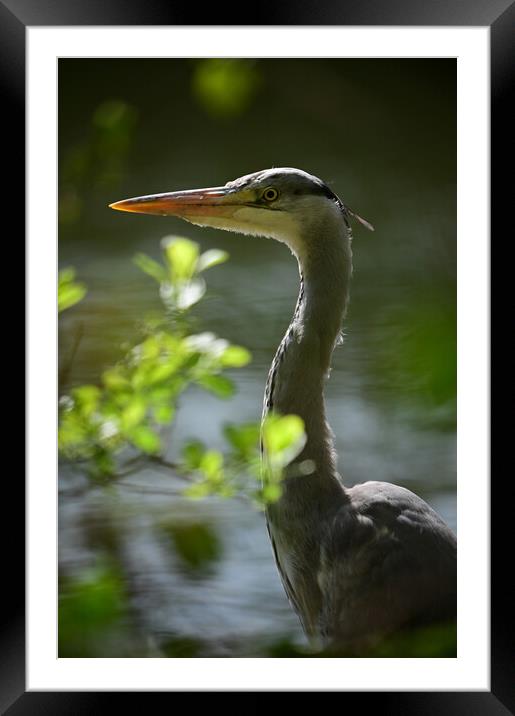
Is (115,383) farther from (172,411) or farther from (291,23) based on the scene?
(291,23)

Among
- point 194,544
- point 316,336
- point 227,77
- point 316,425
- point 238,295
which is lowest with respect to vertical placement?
point 194,544

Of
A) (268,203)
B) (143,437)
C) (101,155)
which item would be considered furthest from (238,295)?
(143,437)

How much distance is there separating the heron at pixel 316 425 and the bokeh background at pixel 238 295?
5.2 inches

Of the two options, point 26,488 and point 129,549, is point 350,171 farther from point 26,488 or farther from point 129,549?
point 26,488

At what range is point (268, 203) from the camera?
165 cm

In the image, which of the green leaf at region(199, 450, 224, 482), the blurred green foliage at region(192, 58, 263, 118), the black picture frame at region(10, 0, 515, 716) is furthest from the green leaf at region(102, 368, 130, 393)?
the blurred green foliage at region(192, 58, 263, 118)

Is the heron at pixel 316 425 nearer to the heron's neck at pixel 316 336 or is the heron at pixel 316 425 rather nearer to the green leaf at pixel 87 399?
the heron's neck at pixel 316 336

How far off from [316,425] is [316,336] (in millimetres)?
158

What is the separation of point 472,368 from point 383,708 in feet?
1.59

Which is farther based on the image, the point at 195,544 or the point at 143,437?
the point at 195,544

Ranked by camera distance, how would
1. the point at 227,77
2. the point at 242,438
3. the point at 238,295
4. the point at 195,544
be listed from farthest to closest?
1. the point at 238,295
2. the point at 195,544
3. the point at 227,77
4. the point at 242,438

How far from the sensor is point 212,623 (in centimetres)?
167

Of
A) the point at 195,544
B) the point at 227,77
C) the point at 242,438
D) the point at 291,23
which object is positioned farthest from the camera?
the point at 195,544

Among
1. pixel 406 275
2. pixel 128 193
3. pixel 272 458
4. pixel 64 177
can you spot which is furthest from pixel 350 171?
pixel 272 458
